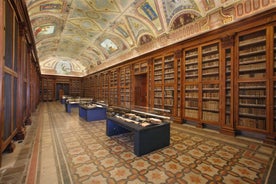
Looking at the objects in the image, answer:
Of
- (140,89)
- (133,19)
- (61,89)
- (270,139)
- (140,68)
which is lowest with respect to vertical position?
(270,139)

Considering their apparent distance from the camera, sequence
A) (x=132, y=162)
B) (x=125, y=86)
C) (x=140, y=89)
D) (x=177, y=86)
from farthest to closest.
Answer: (x=125, y=86)
(x=140, y=89)
(x=177, y=86)
(x=132, y=162)

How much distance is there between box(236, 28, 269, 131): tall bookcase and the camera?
3.64 m

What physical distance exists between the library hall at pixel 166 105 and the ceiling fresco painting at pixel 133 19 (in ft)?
0.14

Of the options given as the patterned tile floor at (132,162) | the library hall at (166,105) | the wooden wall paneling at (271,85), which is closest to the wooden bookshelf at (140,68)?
the library hall at (166,105)

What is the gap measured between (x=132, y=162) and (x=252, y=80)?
401 cm

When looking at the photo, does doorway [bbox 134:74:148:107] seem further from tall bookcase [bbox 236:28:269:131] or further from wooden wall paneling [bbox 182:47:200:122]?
tall bookcase [bbox 236:28:269:131]

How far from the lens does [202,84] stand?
4926mm

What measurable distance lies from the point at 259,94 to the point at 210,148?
7.07 ft

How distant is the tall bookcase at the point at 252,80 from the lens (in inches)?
143

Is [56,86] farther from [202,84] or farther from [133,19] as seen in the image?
[202,84]

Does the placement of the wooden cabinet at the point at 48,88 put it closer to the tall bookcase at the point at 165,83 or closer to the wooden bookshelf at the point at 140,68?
the wooden bookshelf at the point at 140,68

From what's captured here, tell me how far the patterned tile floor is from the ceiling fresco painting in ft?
12.5

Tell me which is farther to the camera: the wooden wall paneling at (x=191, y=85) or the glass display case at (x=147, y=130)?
the wooden wall paneling at (x=191, y=85)

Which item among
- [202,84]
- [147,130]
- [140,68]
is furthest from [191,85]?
[140,68]
